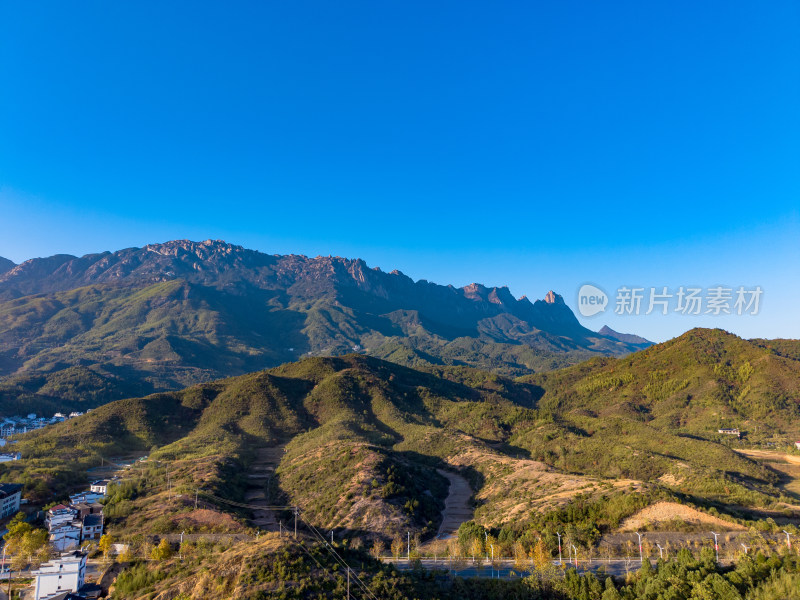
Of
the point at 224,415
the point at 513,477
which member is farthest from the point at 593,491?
the point at 224,415

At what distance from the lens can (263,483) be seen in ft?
284

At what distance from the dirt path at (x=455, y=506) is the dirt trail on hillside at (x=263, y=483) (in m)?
23.1

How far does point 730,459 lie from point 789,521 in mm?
43822

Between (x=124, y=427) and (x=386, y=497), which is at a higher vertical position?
(x=124, y=427)

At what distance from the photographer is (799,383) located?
145875 mm

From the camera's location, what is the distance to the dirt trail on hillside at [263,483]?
65500 mm

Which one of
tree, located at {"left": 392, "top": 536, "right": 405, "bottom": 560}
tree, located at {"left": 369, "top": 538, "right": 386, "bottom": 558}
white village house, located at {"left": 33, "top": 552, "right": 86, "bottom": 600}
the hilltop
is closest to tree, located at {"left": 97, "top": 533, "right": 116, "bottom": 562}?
the hilltop

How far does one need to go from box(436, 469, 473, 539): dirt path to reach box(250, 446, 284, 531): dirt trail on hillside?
23.1 m

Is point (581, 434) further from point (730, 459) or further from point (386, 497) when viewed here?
point (386, 497)

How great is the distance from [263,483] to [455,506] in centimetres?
3757

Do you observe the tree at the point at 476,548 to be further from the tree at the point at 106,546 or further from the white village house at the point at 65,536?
the white village house at the point at 65,536

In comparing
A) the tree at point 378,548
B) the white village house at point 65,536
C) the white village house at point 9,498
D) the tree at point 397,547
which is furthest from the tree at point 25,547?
the tree at point 397,547

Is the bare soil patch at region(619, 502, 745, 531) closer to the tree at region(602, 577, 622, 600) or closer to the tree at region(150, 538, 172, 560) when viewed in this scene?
the tree at region(602, 577, 622, 600)

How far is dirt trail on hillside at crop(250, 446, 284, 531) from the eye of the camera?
65500 millimetres
